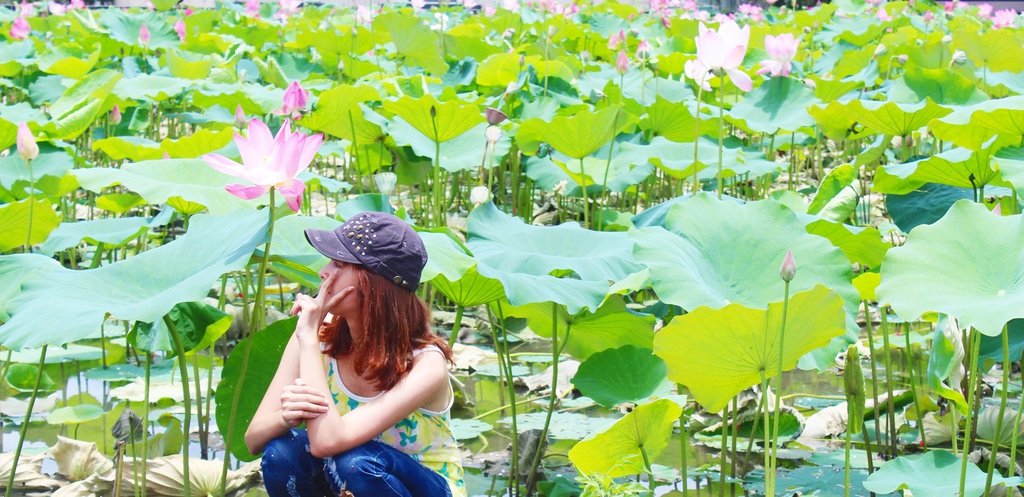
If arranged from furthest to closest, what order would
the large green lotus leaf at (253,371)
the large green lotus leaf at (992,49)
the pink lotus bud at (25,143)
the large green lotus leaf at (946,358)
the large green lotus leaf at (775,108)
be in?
the large green lotus leaf at (992,49) < the large green lotus leaf at (775,108) < the pink lotus bud at (25,143) < the large green lotus leaf at (253,371) < the large green lotus leaf at (946,358)

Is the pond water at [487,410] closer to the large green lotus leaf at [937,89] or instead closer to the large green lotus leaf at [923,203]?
the large green lotus leaf at [923,203]

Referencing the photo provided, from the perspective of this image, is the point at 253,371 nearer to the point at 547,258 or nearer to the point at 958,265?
the point at 547,258

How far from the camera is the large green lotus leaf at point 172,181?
82.4 inches

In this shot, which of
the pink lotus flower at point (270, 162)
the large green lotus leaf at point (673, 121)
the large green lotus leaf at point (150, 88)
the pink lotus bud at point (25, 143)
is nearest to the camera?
the pink lotus flower at point (270, 162)

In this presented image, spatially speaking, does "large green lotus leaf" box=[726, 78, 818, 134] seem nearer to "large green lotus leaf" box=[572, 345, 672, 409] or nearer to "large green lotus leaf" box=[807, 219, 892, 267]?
"large green lotus leaf" box=[807, 219, 892, 267]

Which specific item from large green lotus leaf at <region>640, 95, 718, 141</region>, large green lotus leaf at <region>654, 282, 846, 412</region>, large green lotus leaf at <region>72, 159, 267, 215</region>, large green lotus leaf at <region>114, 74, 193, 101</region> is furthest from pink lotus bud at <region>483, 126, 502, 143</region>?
large green lotus leaf at <region>114, 74, 193, 101</region>

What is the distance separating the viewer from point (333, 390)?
5.25ft

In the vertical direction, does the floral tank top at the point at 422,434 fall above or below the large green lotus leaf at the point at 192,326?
below

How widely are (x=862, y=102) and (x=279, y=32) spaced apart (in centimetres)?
499

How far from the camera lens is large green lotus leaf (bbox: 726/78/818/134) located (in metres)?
3.13

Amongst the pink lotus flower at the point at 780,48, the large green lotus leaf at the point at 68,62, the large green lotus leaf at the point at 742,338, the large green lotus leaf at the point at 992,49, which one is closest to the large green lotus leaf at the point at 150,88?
the large green lotus leaf at the point at 68,62

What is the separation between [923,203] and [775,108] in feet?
3.03

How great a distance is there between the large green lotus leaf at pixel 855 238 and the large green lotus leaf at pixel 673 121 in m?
1.22

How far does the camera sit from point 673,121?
3367 mm
